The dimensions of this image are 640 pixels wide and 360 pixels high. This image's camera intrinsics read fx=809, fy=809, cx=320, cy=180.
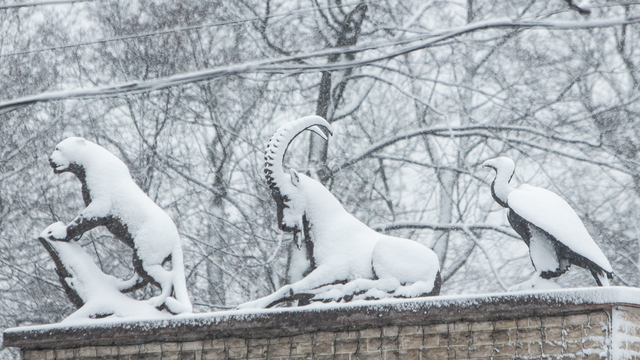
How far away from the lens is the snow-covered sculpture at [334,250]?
6820 millimetres

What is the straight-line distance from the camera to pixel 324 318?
21.1ft

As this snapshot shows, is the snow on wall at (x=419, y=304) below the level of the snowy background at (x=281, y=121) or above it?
below

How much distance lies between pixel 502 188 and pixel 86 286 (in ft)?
12.7

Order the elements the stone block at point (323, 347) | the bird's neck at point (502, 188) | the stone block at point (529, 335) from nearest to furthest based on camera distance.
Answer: the stone block at point (529, 335)
the stone block at point (323, 347)
the bird's neck at point (502, 188)

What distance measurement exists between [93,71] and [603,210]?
10.4 meters

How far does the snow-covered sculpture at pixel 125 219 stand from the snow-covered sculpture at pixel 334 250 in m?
0.91

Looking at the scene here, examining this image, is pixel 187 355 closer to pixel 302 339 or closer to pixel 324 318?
pixel 302 339

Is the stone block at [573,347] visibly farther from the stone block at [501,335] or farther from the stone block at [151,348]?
the stone block at [151,348]

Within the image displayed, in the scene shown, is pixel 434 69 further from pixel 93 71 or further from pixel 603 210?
pixel 93 71

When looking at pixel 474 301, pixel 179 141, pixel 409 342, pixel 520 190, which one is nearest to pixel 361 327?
pixel 409 342

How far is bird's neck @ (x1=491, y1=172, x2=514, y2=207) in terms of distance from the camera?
23.5 feet

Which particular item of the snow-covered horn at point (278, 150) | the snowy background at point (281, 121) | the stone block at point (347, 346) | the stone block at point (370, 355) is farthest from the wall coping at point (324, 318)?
the snowy background at point (281, 121)

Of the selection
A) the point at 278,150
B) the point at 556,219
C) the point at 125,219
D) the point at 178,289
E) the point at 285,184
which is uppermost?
the point at 278,150

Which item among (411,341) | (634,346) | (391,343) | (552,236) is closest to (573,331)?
(634,346)
